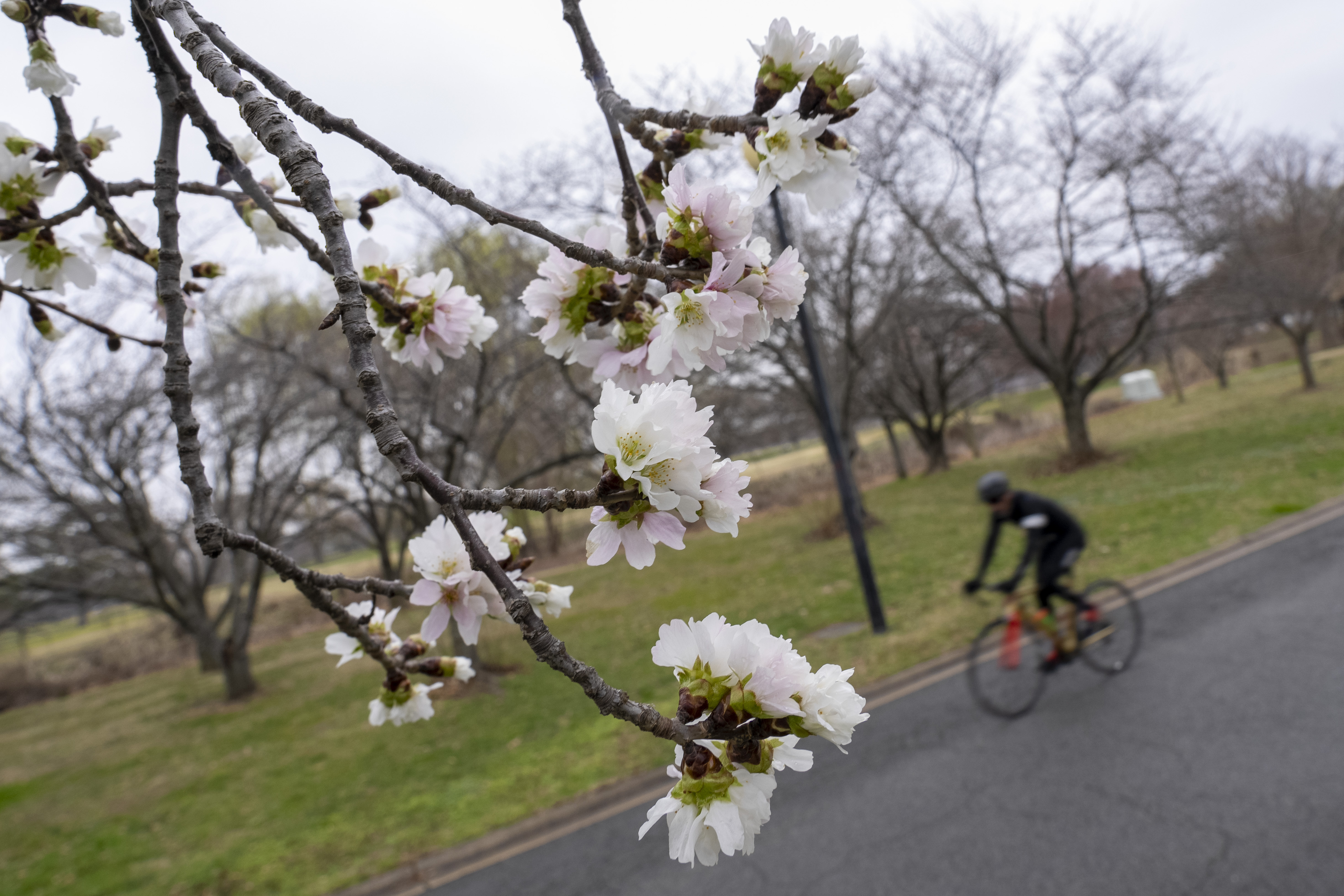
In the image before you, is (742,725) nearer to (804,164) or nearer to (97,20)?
(804,164)

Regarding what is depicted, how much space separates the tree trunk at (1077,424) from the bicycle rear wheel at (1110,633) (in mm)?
11563

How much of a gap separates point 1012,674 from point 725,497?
702cm

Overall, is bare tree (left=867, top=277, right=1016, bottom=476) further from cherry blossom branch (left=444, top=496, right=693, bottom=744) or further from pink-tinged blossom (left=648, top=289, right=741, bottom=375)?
cherry blossom branch (left=444, top=496, right=693, bottom=744)

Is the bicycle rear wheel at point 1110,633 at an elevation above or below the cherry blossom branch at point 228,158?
below

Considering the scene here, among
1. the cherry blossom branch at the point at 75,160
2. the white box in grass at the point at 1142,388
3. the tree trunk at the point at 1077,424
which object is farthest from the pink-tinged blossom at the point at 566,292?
the white box in grass at the point at 1142,388

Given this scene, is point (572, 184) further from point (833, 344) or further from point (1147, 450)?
point (1147, 450)

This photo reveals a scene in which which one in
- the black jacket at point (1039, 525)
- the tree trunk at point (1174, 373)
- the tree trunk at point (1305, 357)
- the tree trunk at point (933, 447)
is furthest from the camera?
the tree trunk at point (1174, 373)

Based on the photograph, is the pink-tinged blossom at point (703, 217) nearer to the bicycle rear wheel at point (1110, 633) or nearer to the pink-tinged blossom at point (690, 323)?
the pink-tinged blossom at point (690, 323)

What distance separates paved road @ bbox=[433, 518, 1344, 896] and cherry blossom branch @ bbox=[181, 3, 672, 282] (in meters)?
4.82

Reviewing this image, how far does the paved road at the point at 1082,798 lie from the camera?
4.36 m

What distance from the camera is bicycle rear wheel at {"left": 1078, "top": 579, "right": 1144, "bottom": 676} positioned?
6.79 meters

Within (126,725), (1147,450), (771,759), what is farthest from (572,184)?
(1147,450)

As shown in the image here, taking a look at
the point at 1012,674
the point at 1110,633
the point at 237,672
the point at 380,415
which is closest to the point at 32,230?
the point at 380,415

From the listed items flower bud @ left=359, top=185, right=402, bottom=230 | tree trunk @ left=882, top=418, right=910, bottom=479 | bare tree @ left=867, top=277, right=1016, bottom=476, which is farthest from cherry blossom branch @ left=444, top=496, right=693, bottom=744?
tree trunk @ left=882, top=418, right=910, bottom=479
